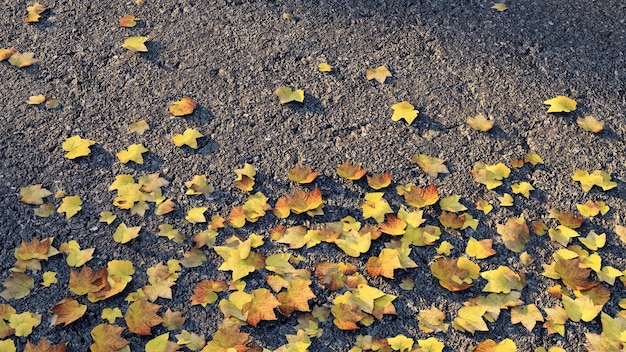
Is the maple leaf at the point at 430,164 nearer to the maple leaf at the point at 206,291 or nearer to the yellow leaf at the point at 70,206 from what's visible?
the maple leaf at the point at 206,291

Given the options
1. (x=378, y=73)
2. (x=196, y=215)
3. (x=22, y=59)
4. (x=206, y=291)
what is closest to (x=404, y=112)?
(x=378, y=73)

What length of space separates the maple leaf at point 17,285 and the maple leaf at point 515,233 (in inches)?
68.6

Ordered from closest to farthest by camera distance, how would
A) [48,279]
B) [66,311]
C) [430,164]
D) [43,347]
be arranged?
[43,347], [66,311], [48,279], [430,164]

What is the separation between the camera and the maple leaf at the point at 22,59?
366 centimetres

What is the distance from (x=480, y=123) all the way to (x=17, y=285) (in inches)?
79.9

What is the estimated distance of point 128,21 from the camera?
394cm

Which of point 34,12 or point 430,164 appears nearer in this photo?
point 430,164

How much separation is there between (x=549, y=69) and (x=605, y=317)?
147 centimetres

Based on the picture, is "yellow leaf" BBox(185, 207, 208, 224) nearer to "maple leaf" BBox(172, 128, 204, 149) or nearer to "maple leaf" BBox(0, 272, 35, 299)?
"maple leaf" BBox(172, 128, 204, 149)

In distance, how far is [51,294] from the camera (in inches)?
104

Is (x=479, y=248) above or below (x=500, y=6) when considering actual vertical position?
below

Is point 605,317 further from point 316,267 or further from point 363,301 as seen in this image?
point 316,267

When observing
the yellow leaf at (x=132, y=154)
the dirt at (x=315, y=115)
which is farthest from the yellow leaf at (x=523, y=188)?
the yellow leaf at (x=132, y=154)

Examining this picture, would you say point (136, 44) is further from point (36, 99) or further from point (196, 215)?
point (196, 215)
